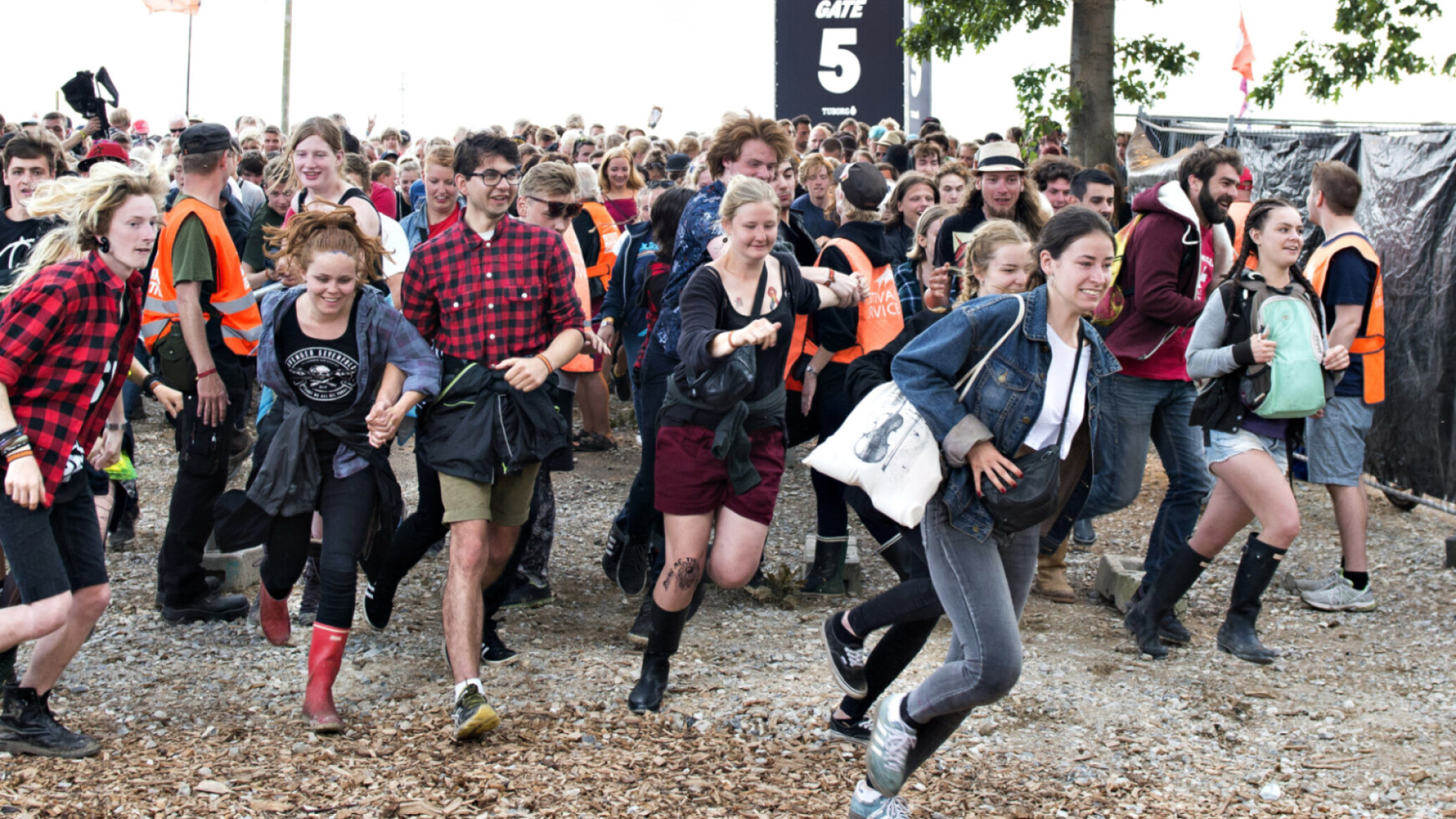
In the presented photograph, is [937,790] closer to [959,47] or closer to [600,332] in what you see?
[600,332]

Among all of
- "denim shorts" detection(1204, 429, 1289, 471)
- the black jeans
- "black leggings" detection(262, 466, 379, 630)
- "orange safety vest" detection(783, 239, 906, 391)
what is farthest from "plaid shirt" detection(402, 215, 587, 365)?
"denim shorts" detection(1204, 429, 1289, 471)

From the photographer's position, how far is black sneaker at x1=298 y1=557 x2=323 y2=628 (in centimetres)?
560

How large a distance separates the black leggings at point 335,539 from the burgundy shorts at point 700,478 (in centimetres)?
110

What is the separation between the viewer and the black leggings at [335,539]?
437cm

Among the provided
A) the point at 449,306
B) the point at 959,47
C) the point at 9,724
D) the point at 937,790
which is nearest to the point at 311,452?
the point at 449,306

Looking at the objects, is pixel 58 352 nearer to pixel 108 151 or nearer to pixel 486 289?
pixel 486 289

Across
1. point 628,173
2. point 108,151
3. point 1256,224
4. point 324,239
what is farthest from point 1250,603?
point 628,173

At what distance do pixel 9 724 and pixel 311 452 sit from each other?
1327mm

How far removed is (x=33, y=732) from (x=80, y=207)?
1801 mm

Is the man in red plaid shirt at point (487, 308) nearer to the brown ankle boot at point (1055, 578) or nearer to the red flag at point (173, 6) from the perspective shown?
the brown ankle boot at point (1055, 578)

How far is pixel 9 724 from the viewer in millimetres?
4109

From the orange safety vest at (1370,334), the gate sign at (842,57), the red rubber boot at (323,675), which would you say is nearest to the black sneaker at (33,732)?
the red rubber boot at (323,675)

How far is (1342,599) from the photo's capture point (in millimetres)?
6215

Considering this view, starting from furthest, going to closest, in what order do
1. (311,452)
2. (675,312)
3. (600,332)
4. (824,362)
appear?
(600,332), (824,362), (675,312), (311,452)
